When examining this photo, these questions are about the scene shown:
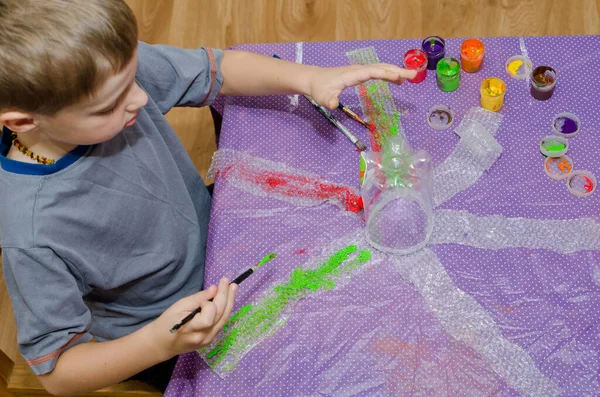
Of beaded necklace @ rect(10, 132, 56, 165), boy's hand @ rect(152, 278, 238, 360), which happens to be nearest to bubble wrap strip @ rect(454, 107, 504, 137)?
boy's hand @ rect(152, 278, 238, 360)

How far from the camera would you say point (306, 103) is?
47.4 inches

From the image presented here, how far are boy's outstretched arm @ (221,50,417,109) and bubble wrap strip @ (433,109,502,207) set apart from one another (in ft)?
0.46

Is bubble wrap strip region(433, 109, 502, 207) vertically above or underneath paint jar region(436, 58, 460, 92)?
underneath

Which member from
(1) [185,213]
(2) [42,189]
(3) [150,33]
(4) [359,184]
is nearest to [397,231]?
(4) [359,184]

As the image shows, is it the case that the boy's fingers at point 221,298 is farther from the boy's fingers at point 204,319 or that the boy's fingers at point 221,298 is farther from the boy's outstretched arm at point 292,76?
the boy's outstretched arm at point 292,76

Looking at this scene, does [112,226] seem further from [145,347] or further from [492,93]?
[492,93]

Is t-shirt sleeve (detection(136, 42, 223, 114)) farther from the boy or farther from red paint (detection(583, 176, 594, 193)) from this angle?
red paint (detection(583, 176, 594, 193))

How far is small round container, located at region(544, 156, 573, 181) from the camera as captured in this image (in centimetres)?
107

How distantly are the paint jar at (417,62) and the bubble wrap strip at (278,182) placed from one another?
0.83ft

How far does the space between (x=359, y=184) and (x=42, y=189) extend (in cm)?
49

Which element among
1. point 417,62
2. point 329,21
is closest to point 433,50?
point 417,62

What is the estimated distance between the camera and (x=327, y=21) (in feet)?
7.06

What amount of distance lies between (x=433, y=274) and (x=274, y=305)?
248 mm

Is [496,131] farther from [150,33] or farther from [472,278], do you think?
[150,33]
